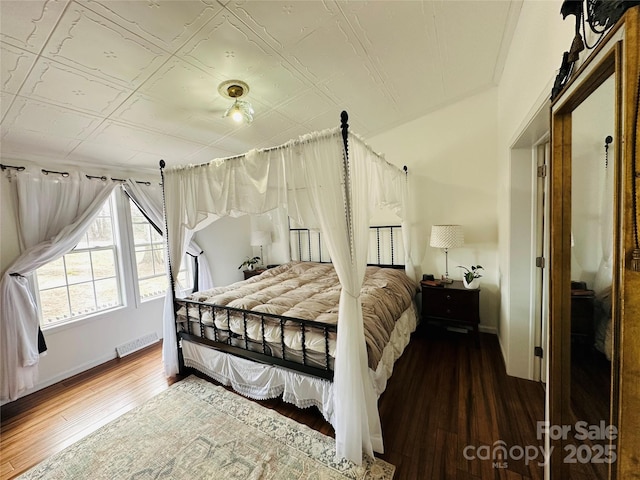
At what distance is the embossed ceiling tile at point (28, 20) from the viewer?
1177 millimetres

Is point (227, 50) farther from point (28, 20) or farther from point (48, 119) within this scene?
point (48, 119)

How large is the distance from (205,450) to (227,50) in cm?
269

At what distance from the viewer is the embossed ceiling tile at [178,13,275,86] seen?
1.51 m

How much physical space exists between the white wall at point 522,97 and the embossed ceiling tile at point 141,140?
120 inches

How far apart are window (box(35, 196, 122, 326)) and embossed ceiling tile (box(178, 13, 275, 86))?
2.42 metres

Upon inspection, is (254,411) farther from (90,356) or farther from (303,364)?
(90,356)

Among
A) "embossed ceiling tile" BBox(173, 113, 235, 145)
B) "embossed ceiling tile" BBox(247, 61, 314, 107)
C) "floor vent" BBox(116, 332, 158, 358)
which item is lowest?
"floor vent" BBox(116, 332, 158, 358)

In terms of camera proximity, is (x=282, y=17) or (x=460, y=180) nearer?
(x=282, y=17)

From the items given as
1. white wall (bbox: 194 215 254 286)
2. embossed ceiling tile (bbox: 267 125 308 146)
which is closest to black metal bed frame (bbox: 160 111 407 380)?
embossed ceiling tile (bbox: 267 125 308 146)

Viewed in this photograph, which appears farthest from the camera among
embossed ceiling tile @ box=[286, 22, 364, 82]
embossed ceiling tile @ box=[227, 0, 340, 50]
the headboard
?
the headboard

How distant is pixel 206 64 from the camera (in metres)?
1.75

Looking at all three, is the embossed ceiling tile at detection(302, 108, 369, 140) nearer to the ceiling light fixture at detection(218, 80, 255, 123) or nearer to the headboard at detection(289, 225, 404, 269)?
the ceiling light fixture at detection(218, 80, 255, 123)

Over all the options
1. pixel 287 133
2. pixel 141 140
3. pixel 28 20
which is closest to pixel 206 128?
pixel 141 140

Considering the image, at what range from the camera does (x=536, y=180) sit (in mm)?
2121
